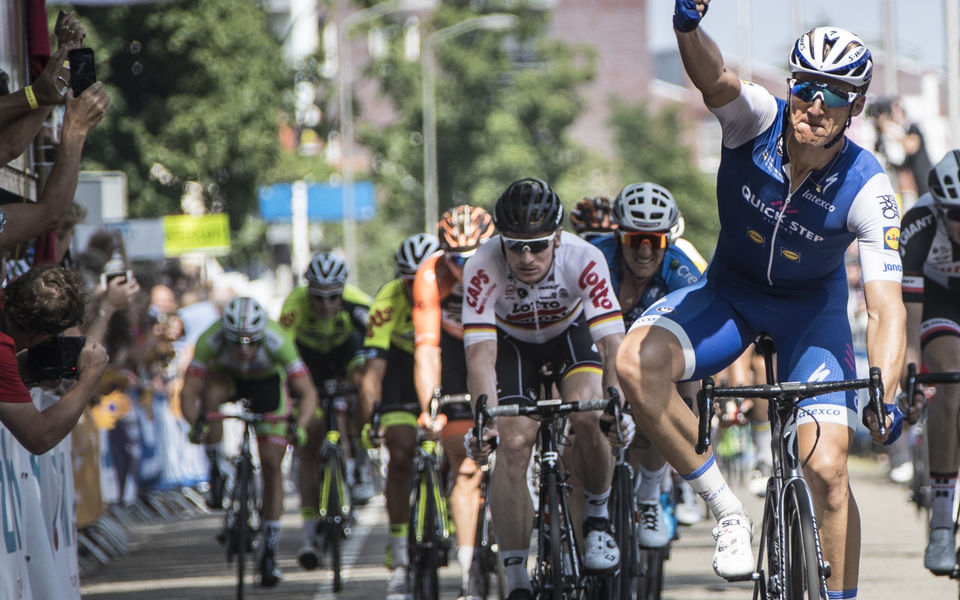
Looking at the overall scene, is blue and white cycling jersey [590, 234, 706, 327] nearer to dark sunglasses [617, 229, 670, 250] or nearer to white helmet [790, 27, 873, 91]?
dark sunglasses [617, 229, 670, 250]

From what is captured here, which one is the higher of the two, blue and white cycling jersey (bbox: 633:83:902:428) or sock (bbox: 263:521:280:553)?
blue and white cycling jersey (bbox: 633:83:902:428)

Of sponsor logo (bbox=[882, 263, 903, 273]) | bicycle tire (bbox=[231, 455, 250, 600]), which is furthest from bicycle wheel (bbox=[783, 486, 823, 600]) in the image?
bicycle tire (bbox=[231, 455, 250, 600])

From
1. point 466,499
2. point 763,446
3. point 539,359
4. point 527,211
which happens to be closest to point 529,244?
point 527,211

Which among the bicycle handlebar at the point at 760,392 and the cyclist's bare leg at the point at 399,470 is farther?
the cyclist's bare leg at the point at 399,470

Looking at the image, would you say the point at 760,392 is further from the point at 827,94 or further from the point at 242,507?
the point at 242,507

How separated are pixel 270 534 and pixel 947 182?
5830mm

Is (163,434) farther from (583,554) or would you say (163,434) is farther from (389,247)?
(389,247)

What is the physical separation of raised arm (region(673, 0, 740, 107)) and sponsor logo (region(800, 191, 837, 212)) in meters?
0.47

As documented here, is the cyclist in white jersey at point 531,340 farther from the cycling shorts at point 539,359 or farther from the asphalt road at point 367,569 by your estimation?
the asphalt road at point 367,569

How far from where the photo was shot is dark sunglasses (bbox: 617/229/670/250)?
8.95 meters

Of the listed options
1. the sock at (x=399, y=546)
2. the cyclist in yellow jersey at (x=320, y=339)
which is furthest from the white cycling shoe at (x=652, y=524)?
the cyclist in yellow jersey at (x=320, y=339)

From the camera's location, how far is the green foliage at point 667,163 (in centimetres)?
5709

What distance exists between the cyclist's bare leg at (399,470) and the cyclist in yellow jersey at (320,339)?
1.55 m

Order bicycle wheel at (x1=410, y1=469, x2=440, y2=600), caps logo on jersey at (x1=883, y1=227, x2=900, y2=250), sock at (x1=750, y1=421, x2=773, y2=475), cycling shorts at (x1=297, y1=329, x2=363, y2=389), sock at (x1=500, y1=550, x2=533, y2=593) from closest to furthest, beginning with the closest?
caps logo on jersey at (x1=883, y1=227, x2=900, y2=250) → sock at (x1=500, y1=550, x2=533, y2=593) → bicycle wheel at (x1=410, y1=469, x2=440, y2=600) → cycling shorts at (x1=297, y1=329, x2=363, y2=389) → sock at (x1=750, y1=421, x2=773, y2=475)
